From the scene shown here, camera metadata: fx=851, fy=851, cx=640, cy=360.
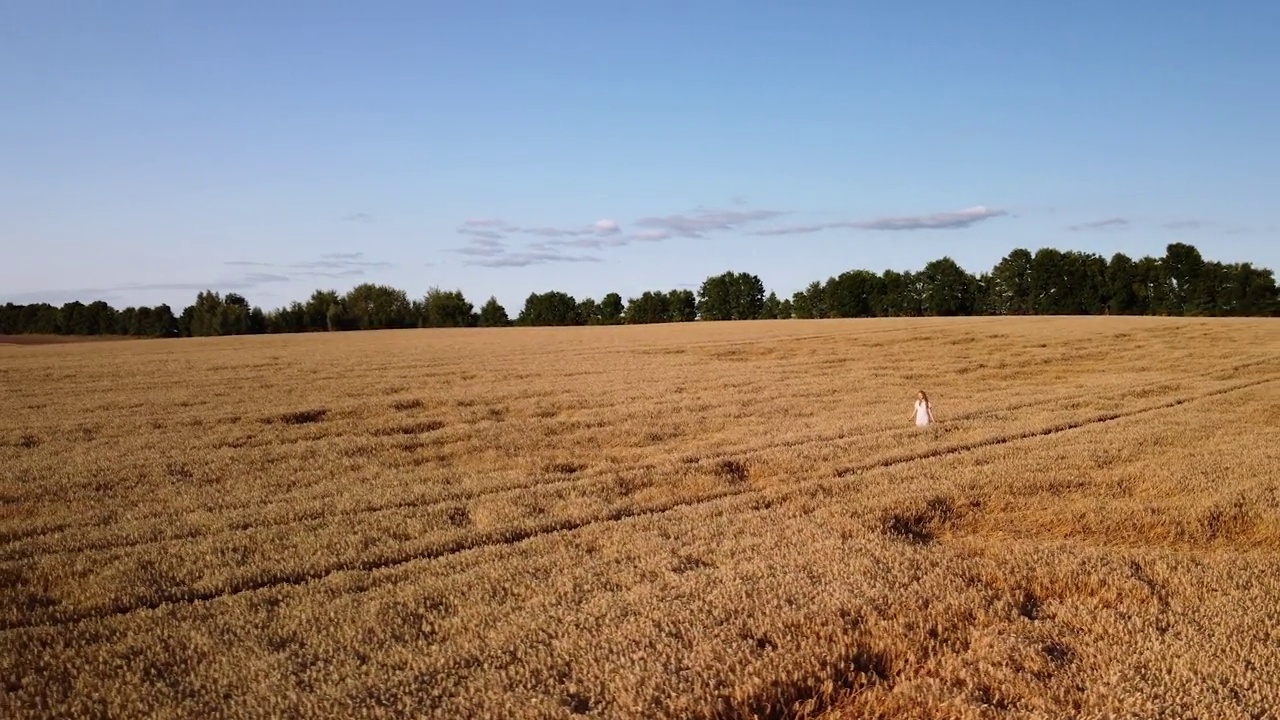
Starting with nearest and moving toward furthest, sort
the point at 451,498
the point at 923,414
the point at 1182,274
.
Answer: the point at 451,498, the point at 923,414, the point at 1182,274

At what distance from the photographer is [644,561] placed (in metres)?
8.59

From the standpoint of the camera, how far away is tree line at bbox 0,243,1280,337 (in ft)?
330

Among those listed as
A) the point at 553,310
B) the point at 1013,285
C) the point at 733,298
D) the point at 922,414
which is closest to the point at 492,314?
the point at 553,310

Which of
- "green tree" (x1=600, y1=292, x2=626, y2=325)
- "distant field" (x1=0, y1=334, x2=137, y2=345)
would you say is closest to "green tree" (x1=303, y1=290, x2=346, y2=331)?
"distant field" (x1=0, y1=334, x2=137, y2=345)

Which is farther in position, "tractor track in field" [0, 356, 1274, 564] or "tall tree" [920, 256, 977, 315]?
"tall tree" [920, 256, 977, 315]

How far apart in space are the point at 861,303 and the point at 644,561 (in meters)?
125

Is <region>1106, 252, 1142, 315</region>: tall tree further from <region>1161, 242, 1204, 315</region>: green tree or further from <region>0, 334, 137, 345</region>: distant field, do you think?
<region>0, 334, 137, 345</region>: distant field

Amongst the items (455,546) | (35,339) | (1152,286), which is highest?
(1152,286)

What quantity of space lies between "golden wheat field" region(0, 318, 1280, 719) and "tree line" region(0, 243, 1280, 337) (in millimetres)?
91264

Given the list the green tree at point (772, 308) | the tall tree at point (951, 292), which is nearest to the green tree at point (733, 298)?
the green tree at point (772, 308)

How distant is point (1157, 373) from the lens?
29312 millimetres

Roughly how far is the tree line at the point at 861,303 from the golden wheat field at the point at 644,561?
9126cm

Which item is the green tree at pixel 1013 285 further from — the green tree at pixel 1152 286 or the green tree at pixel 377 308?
the green tree at pixel 377 308

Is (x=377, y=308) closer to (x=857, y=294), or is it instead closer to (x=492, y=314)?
(x=492, y=314)
